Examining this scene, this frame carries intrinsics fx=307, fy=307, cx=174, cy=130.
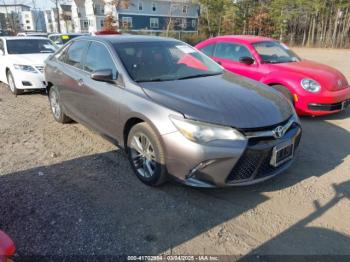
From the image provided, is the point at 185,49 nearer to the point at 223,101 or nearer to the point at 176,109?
the point at 223,101

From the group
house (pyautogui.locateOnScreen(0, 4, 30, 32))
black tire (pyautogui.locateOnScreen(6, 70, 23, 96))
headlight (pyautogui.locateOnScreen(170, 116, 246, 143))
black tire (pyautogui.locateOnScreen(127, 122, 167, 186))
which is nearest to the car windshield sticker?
black tire (pyautogui.locateOnScreen(127, 122, 167, 186))

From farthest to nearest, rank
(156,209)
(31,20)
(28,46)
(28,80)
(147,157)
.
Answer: (31,20) < (28,46) < (28,80) < (147,157) < (156,209)

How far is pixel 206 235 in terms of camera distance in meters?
2.75

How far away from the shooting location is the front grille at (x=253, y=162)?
9.61 feet

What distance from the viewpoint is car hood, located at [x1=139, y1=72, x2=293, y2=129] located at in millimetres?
2984

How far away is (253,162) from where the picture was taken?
2.99 metres

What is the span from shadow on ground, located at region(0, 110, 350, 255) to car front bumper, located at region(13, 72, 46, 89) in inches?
168

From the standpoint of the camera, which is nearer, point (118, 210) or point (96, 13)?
point (118, 210)

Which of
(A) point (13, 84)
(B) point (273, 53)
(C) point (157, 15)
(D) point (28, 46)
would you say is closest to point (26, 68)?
(A) point (13, 84)

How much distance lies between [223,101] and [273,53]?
394 cm

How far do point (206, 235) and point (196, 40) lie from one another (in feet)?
108

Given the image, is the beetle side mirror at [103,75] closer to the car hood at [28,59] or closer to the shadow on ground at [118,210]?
the shadow on ground at [118,210]

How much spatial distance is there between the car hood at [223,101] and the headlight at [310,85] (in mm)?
2096

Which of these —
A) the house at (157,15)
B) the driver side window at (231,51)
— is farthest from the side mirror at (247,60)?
the house at (157,15)
